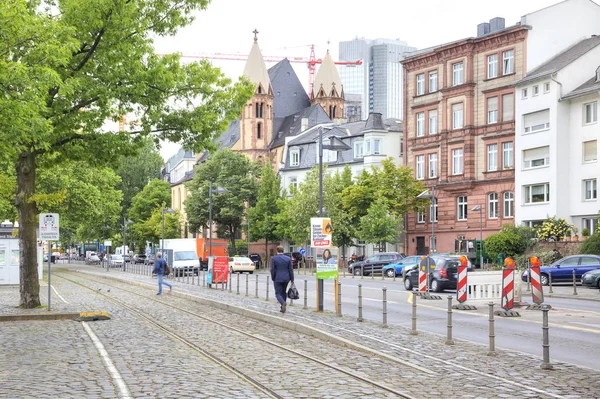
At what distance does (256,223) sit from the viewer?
88.2 m

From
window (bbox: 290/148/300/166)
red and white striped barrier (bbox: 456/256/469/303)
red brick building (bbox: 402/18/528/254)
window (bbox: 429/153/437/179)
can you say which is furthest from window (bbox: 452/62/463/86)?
red and white striped barrier (bbox: 456/256/469/303)

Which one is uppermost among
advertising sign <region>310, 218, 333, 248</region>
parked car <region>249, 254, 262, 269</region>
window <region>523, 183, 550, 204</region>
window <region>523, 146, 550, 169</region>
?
window <region>523, 146, 550, 169</region>

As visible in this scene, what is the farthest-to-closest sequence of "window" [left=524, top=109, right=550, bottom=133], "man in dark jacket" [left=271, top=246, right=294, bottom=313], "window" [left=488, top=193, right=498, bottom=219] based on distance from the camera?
"window" [left=488, top=193, right=498, bottom=219]
"window" [left=524, top=109, right=550, bottom=133]
"man in dark jacket" [left=271, top=246, right=294, bottom=313]

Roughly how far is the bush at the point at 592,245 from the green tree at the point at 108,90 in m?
29.4

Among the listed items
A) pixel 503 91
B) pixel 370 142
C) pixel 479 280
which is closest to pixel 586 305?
pixel 479 280

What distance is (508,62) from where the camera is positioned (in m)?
61.6

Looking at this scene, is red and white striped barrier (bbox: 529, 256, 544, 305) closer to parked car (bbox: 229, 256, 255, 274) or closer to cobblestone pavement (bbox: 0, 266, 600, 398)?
cobblestone pavement (bbox: 0, 266, 600, 398)

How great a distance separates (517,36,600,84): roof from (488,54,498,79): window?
314 cm

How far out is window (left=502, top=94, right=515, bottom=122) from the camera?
61131mm

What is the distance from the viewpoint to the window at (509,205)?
61.1m

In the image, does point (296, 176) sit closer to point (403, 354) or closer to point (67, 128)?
point (67, 128)

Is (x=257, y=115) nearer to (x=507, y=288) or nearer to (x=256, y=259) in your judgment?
(x=256, y=259)

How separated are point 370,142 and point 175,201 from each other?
57998mm

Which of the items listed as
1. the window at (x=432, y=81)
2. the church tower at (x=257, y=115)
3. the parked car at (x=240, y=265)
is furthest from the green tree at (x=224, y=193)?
the window at (x=432, y=81)
